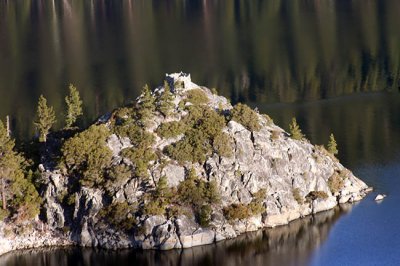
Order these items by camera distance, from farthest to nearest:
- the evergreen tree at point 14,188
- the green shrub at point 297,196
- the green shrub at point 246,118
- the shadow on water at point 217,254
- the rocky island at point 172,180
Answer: the green shrub at point 246,118 → the green shrub at point 297,196 → the evergreen tree at point 14,188 → the rocky island at point 172,180 → the shadow on water at point 217,254

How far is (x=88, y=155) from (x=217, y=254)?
20445 millimetres

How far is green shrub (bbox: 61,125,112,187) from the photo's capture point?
3698 inches

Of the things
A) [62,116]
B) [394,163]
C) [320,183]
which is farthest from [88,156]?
[62,116]

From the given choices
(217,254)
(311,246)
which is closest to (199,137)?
(217,254)

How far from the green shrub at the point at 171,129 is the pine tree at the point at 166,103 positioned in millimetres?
1693

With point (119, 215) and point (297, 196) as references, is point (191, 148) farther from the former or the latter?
point (297, 196)

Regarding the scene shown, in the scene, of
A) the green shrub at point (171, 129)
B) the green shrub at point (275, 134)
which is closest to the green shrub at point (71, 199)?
the green shrub at point (171, 129)

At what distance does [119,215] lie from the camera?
9044 cm

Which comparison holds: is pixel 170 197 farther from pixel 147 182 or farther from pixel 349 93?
pixel 349 93

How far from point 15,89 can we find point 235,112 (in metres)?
87.3

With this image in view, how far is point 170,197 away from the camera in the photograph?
9238cm

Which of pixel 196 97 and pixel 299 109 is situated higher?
pixel 299 109

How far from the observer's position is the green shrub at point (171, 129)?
97.9 m

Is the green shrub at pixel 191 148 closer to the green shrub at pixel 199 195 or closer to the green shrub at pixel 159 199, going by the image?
the green shrub at pixel 199 195
